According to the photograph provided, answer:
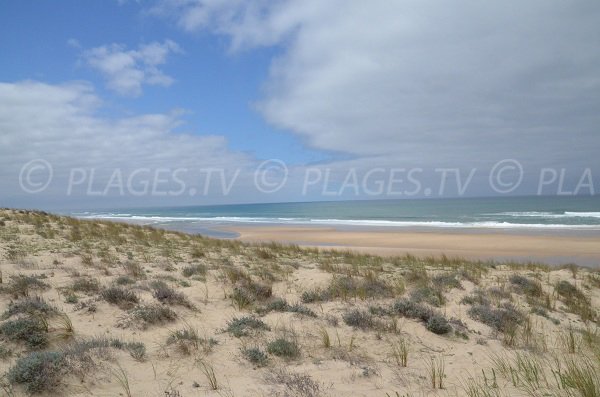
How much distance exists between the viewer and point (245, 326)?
593 centimetres

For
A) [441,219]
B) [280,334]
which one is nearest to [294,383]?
[280,334]

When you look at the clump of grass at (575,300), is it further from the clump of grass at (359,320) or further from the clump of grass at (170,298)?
the clump of grass at (170,298)

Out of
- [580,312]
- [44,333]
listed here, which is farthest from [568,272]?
[44,333]

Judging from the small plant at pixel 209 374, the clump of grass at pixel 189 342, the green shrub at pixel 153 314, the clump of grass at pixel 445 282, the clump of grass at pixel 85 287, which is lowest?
the small plant at pixel 209 374

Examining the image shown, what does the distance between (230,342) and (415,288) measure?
206 inches

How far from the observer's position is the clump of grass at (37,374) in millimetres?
3691

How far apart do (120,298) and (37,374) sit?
2892mm

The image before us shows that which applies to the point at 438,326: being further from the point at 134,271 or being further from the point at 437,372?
the point at 134,271

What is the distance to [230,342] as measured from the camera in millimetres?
5441

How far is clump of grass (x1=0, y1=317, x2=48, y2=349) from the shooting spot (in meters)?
4.75

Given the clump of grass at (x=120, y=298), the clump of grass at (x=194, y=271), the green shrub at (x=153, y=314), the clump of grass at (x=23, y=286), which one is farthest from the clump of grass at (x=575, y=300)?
the clump of grass at (x=23, y=286)

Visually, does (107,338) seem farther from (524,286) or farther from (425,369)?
(524,286)

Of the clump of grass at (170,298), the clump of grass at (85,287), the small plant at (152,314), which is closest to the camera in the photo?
the small plant at (152,314)

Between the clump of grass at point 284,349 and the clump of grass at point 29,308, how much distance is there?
353 centimetres
